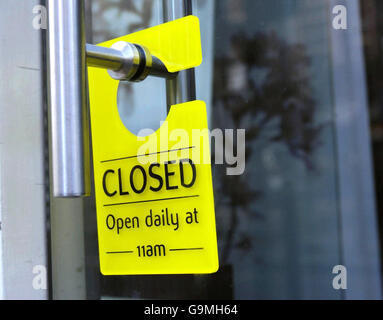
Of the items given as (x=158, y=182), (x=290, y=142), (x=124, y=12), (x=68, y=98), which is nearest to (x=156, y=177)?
(x=158, y=182)

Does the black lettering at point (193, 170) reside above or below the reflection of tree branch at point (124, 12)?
below

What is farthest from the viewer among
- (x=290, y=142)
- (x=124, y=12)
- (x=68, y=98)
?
(x=124, y=12)

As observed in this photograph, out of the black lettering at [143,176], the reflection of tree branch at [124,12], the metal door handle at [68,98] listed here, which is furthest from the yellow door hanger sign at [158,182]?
the reflection of tree branch at [124,12]

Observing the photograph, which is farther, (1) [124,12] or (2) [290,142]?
(1) [124,12]

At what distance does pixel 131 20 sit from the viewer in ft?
3.80

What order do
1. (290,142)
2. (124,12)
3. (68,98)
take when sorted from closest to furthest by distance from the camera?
(68,98), (290,142), (124,12)

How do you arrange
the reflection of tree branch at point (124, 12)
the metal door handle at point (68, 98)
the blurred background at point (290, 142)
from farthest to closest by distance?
the reflection of tree branch at point (124, 12) < the blurred background at point (290, 142) < the metal door handle at point (68, 98)

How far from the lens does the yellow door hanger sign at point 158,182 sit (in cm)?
70

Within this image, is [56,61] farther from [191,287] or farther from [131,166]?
[191,287]

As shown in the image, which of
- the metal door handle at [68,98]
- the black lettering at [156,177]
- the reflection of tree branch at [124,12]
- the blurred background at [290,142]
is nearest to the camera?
the metal door handle at [68,98]

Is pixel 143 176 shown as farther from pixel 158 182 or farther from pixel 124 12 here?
pixel 124 12

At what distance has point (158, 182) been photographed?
0.75m

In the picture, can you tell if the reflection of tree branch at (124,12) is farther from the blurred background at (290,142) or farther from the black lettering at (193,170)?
→ the black lettering at (193,170)

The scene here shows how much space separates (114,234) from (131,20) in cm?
51
